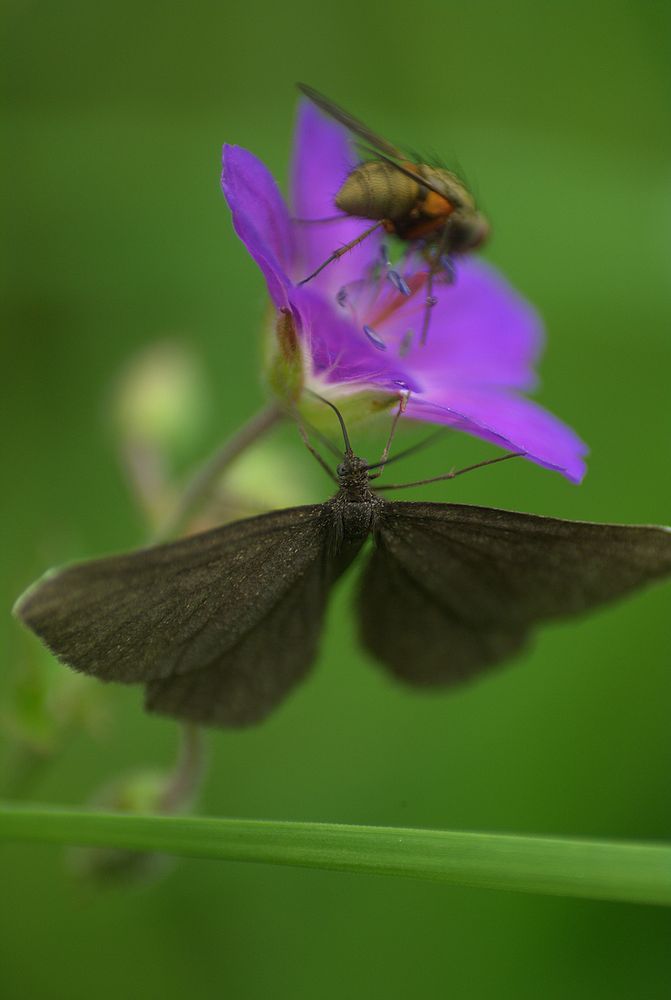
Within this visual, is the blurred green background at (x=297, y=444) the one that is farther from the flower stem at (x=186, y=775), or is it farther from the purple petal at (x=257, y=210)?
the purple petal at (x=257, y=210)

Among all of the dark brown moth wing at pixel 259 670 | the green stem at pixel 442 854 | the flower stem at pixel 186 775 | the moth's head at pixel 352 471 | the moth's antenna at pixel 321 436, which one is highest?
the moth's antenna at pixel 321 436

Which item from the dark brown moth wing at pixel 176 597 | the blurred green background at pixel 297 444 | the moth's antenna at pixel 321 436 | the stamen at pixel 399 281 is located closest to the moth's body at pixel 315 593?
the dark brown moth wing at pixel 176 597

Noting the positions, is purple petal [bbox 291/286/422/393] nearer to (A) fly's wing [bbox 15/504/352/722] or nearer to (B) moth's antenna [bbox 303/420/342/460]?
(B) moth's antenna [bbox 303/420/342/460]

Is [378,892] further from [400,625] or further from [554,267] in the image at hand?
[554,267]

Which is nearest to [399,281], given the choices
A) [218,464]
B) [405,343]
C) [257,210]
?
[405,343]

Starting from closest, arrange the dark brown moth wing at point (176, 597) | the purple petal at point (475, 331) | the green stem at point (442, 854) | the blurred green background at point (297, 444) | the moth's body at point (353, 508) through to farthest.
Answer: the green stem at point (442, 854)
the dark brown moth wing at point (176, 597)
the moth's body at point (353, 508)
the purple petal at point (475, 331)
the blurred green background at point (297, 444)

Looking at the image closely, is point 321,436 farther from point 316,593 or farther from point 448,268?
point 448,268


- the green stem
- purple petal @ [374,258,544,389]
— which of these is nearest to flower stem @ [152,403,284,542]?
purple petal @ [374,258,544,389]

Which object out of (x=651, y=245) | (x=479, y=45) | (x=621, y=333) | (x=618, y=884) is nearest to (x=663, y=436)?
(x=621, y=333)
